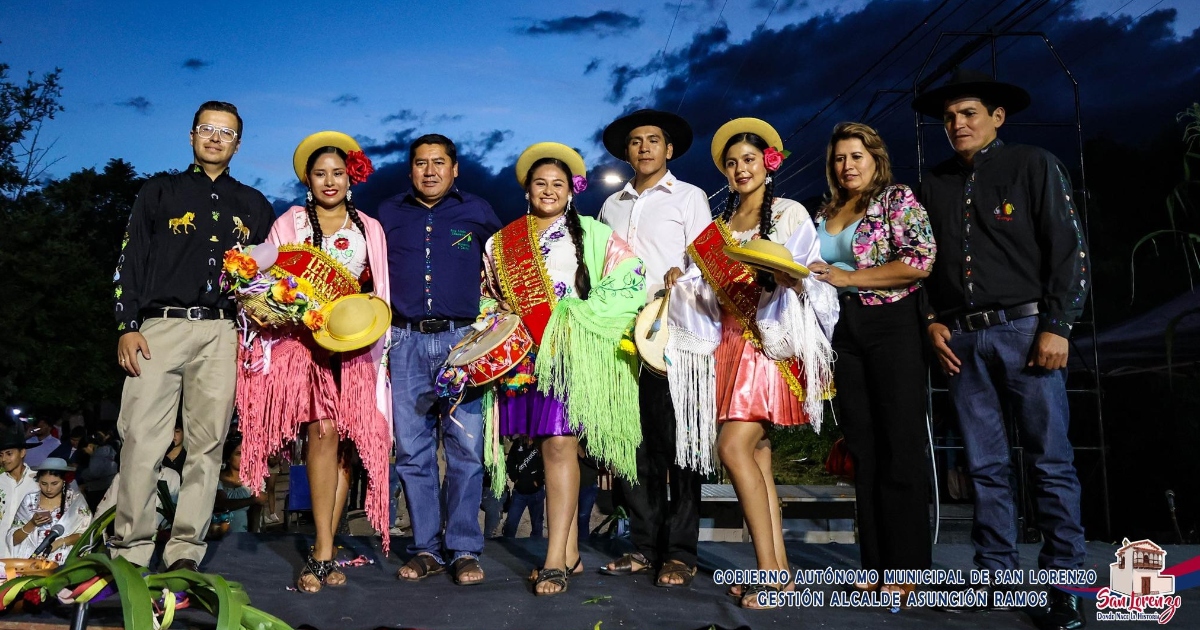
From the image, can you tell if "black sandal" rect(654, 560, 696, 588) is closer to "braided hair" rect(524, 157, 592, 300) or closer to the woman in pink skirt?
the woman in pink skirt

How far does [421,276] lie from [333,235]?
44 centimetres

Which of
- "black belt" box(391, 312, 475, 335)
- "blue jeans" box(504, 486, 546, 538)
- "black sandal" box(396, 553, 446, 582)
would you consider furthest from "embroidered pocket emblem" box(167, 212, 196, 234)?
"blue jeans" box(504, 486, 546, 538)

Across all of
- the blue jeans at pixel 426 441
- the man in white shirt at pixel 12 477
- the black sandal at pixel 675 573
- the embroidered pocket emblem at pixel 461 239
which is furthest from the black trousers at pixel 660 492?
the man in white shirt at pixel 12 477

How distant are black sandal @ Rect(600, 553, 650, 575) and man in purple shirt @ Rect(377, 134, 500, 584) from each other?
0.61 m

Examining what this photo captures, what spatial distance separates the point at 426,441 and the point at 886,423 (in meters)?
2.07

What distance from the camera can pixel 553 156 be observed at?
423 centimetres

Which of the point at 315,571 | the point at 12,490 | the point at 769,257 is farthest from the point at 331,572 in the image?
the point at 12,490

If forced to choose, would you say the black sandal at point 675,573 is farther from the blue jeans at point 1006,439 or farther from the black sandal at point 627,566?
the blue jeans at point 1006,439

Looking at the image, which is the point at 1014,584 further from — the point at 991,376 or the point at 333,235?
the point at 333,235

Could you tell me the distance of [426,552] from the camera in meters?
4.18

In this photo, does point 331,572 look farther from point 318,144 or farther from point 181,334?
→ point 318,144

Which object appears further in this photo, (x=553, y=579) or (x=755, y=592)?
(x=553, y=579)

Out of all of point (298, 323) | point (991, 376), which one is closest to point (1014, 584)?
point (991, 376)

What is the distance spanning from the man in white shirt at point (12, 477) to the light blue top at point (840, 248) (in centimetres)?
525
